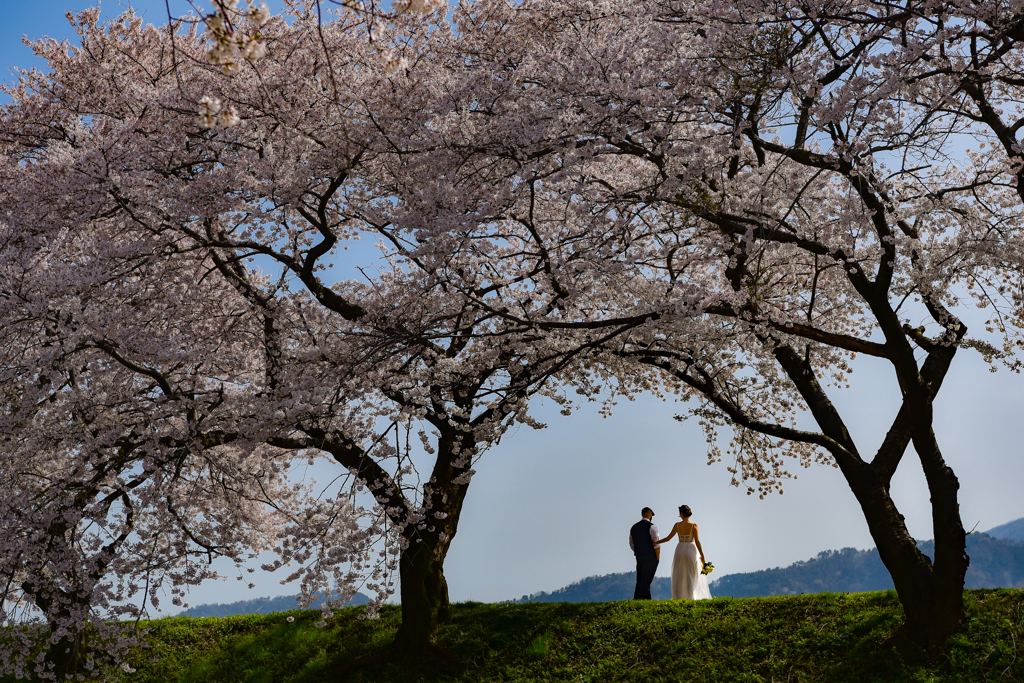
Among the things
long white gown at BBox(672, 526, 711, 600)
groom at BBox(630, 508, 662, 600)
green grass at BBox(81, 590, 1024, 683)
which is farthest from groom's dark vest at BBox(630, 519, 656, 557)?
green grass at BBox(81, 590, 1024, 683)

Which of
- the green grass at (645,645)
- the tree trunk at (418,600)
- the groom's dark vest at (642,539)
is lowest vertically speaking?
the green grass at (645,645)

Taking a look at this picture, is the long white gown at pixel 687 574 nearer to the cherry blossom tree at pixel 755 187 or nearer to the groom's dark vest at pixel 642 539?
the groom's dark vest at pixel 642 539

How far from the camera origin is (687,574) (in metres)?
13.1


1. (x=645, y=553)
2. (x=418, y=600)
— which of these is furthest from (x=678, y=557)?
(x=418, y=600)

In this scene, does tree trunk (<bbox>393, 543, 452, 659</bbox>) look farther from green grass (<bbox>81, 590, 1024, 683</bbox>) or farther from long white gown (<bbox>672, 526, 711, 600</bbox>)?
long white gown (<bbox>672, 526, 711, 600</bbox>)

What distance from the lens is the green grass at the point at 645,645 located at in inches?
353

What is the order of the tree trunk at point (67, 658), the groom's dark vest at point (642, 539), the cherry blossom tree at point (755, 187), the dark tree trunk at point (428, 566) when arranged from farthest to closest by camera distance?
the groom's dark vest at point (642, 539) → the tree trunk at point (67, 658) → the dark tree trunk at point (428, 566) → the cherry blossom tree at point (755, 187)

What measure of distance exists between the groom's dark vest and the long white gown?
45 centimetres

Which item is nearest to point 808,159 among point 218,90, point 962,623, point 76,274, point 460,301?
point 460,301

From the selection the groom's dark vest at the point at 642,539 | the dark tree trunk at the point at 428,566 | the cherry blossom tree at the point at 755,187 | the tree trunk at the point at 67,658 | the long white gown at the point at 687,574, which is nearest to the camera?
the cherry blossom tree at the point at 755,187

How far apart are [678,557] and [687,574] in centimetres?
30

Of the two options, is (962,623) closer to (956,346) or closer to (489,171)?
(956,346)

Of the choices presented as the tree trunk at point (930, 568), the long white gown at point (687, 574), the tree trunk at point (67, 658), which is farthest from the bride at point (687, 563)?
the tree trunk at point (67, 658)

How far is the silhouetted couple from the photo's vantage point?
1308 cm
